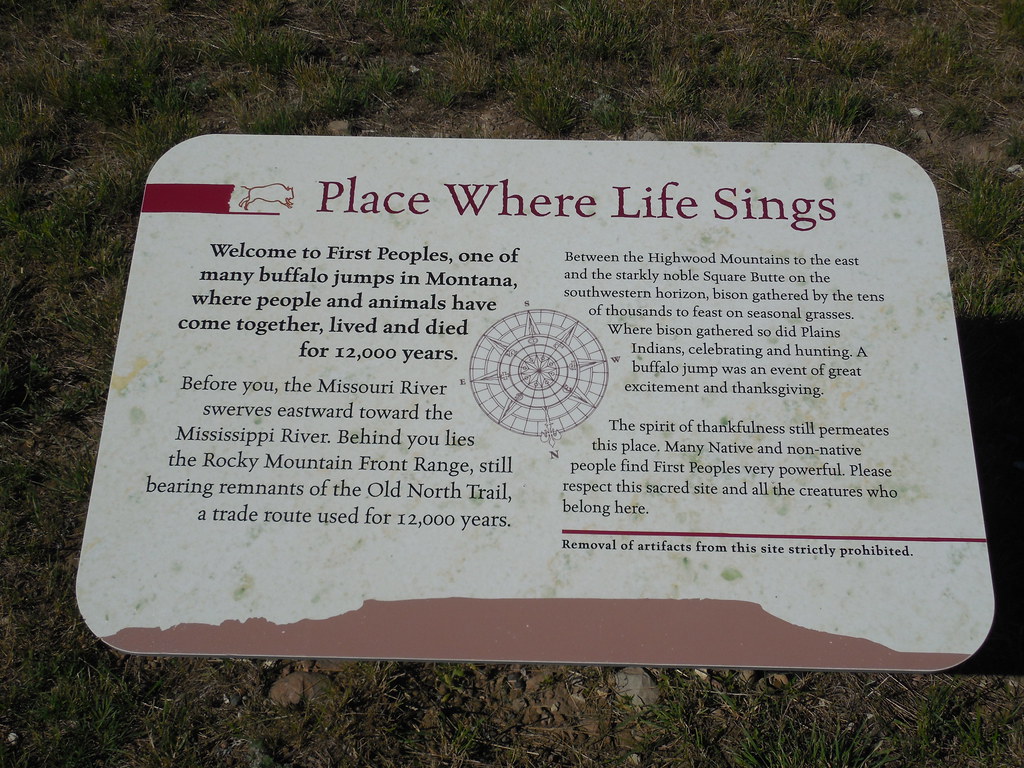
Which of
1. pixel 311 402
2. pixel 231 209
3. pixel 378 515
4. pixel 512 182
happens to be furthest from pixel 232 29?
pixel 378 515

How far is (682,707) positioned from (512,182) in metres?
1.82

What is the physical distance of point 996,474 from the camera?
3131 mm

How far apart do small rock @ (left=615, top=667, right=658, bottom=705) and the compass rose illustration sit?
1.06m

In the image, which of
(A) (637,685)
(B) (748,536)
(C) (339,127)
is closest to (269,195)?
(C) (339,127)

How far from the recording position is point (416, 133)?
381cm

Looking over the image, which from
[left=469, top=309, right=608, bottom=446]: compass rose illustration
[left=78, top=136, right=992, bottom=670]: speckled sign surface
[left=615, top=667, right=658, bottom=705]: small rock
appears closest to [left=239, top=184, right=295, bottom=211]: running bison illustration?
[left=78, top=136, right=992, bottom=670]: speckled sign surface

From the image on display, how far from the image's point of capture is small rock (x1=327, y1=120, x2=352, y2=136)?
3801 mm

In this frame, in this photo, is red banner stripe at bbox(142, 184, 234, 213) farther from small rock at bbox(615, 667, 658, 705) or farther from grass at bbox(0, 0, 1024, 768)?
small rock at bbox(615, 667, 658, 705)

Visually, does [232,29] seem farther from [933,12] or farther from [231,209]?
[933,12]

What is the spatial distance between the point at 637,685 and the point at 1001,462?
69.6 inches

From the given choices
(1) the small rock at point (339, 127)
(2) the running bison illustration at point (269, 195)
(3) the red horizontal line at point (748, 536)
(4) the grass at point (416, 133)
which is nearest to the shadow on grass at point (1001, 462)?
(4) the grass at point (416, 133)

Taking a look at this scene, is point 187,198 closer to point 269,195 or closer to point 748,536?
point 269,195

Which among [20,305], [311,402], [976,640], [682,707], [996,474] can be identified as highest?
[311,402]

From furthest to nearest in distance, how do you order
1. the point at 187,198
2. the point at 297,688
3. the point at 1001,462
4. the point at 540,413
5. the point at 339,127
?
the point at 339,127 < the point at 1001,462 < the point at 297,688 < the point at 187,198 < the point at 540,413
